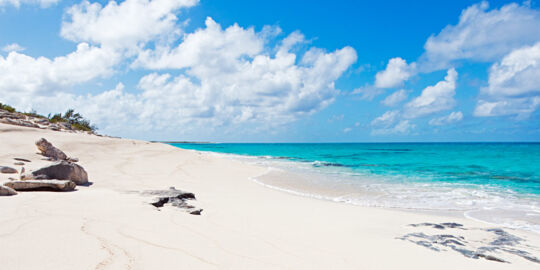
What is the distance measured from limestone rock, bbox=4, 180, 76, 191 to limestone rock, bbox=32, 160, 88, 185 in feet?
1.50

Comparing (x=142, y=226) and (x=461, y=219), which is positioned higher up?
(x=142, y=226)

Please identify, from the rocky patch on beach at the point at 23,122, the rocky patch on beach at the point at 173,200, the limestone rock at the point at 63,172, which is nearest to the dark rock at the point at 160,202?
the rocky patch on beach at the point at 173,200

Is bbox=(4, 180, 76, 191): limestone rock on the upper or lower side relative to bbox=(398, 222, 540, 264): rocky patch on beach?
upper

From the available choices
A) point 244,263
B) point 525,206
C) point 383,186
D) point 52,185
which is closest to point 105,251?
A: point 244,263

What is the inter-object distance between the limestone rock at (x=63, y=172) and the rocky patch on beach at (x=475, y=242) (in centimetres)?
773

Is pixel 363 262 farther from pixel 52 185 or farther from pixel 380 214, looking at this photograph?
pixel 52 185

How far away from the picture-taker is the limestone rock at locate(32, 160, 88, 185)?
Result: 660 centimetres

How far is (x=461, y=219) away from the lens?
8.32 meters

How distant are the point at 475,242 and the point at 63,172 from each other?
920 cm

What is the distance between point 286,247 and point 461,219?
6592 mm

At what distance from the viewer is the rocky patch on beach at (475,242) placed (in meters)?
4.98

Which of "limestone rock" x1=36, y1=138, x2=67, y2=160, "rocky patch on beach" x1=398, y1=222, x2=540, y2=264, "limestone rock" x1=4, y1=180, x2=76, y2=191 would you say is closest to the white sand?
"rocky patch on beach" x1=398, y1=222, x2=540, y2=264

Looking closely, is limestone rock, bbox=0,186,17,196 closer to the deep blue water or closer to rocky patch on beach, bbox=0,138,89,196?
rocky patch on beach, bbox=0,138,89,196

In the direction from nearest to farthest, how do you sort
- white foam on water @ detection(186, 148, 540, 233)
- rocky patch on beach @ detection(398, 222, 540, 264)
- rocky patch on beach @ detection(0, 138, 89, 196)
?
1. rocky patch on beach @ detection(398, 222, 540, 264)
2. rocky patch on beach @ detection(0, 138, 89, 196)
3. white foam on water @ detection(186, 148, 540, 233)
